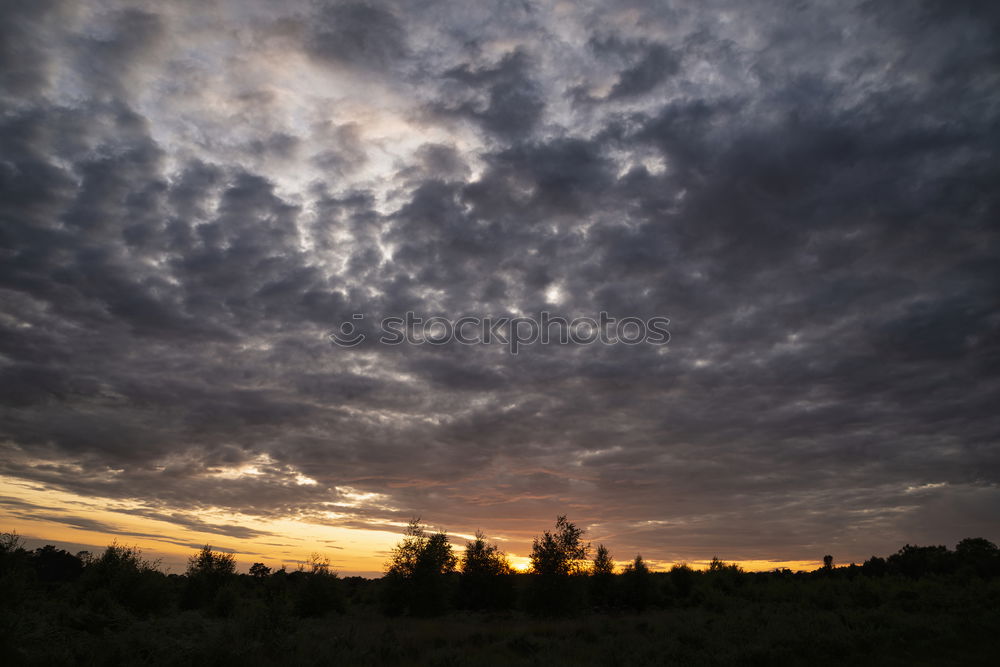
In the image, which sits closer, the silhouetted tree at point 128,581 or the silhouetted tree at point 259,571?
the silhouetted tree at point 128,581

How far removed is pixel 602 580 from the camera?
5597 cm

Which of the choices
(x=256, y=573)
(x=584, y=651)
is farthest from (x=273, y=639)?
(x=256, y=573)

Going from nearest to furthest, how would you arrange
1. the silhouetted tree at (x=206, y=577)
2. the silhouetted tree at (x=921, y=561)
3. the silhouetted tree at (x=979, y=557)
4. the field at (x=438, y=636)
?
the field at (x=438, y=636), the silhouetted tree at (x=206, y=577), the silhouetted tree at (x=979, y=557), the silhouetted tree at (x=921, y=561)

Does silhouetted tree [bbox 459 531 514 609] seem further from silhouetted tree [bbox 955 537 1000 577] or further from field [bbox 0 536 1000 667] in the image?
silhouetted tree [bbox 955 537 1000 577]

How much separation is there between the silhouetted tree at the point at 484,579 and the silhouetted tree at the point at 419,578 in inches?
98.3

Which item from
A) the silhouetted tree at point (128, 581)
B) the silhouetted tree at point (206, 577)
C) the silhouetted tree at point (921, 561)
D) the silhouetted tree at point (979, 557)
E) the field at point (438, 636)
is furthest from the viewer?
the silhouetted tree at point (921, 561)

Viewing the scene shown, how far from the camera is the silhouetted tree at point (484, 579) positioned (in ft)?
177

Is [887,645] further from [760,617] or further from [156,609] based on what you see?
[156,609]

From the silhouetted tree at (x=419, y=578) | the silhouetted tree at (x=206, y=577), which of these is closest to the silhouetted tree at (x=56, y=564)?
the silhouetted tree at (x=206, y=577)

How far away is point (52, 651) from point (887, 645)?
31.7 meters

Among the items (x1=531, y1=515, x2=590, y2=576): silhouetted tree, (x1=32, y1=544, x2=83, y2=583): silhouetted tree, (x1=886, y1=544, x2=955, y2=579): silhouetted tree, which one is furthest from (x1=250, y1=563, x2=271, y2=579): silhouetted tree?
(x1=886, y1=544, x2=955, y2=579): silhouetted tree

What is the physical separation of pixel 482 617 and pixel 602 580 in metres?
15.6

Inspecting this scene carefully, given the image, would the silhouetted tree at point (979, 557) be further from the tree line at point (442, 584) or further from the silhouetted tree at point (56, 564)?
the silhouetted tree at point (56, 564)

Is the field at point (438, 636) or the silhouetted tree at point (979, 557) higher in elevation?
the silhouetted tree at point (979, 557)
